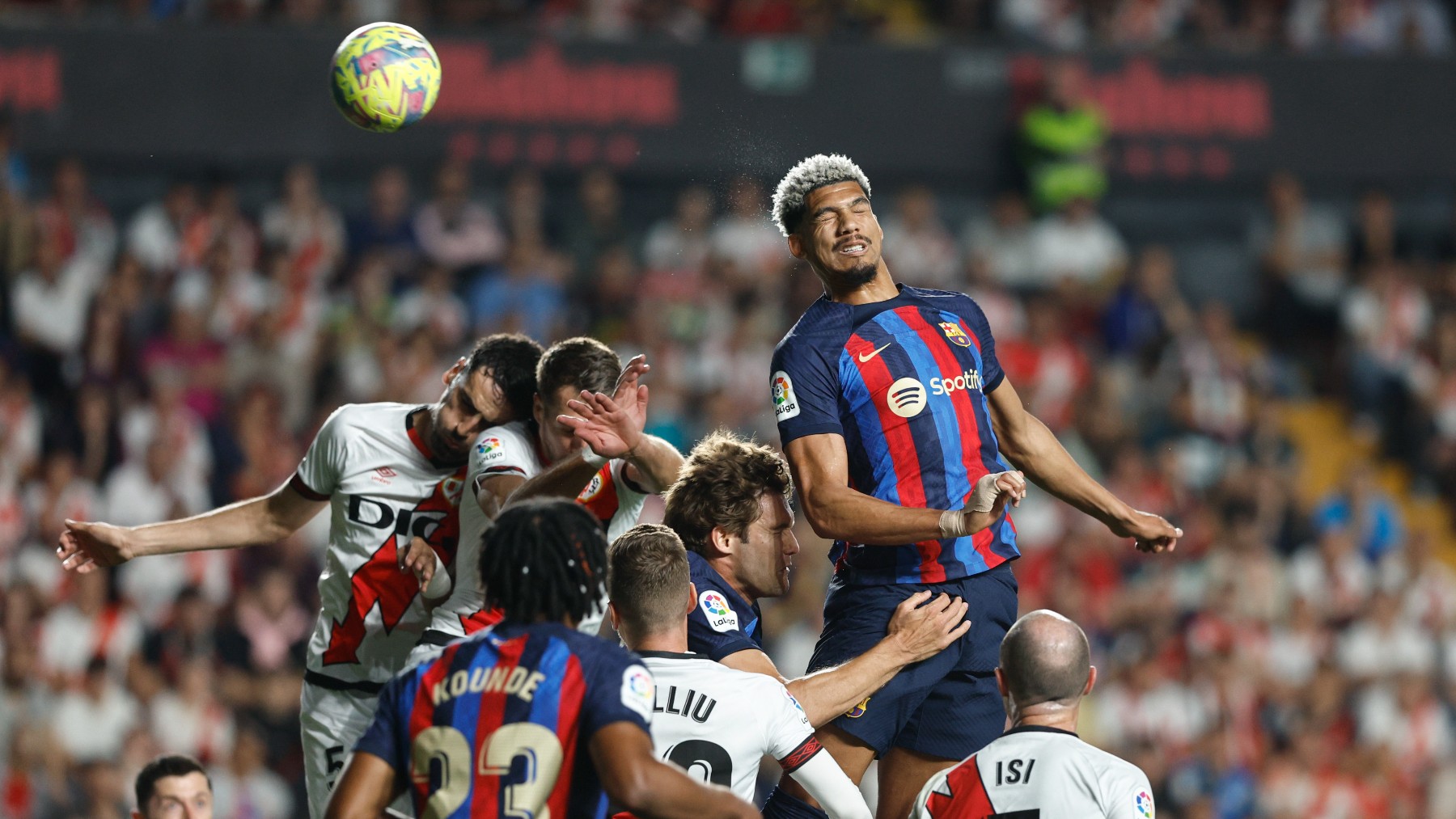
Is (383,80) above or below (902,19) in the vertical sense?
below

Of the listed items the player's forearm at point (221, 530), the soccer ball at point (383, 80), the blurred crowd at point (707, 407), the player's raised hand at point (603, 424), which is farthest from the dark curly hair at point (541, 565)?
the blurred crowd at point (707, 407)

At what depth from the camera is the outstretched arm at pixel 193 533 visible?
6820 millimetres

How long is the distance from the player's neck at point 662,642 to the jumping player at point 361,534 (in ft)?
5.99

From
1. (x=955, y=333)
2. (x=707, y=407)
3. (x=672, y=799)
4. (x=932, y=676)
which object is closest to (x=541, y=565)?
(x=672, y=799)

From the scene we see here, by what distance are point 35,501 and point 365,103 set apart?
22.1 ft

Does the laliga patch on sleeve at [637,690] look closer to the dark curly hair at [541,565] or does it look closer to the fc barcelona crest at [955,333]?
the dark curly hair at [541,565]

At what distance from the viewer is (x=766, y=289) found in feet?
50.3

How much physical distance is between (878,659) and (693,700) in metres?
0.96

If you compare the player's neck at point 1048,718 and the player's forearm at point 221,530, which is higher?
the player's forearm at point 221,530

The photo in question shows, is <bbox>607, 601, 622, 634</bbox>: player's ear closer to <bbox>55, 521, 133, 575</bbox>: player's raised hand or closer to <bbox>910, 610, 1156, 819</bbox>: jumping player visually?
<bbox>910, 610, 1156, 819</bbox>: jumping player

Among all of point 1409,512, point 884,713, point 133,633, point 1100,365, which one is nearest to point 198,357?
point 133,633

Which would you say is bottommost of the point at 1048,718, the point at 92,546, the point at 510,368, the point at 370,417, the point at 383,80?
the point at 1048,718

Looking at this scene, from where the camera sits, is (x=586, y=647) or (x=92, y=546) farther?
(x=92, y=546)

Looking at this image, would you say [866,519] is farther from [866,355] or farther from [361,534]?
[361,534]
